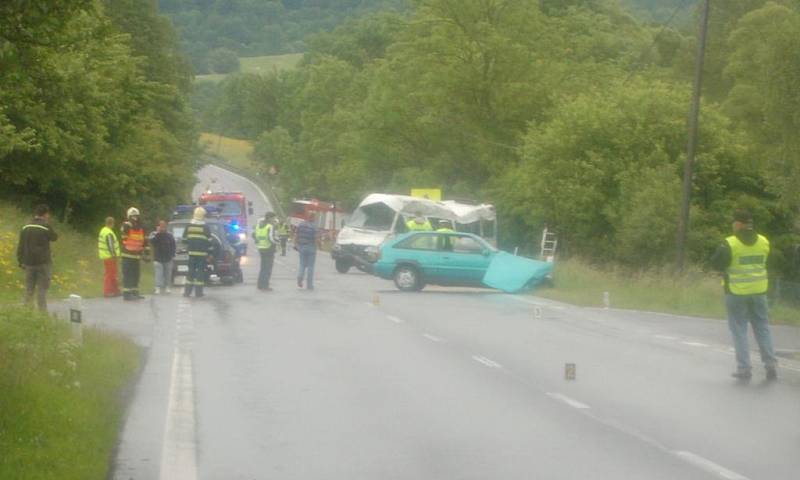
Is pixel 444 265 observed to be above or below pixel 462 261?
below

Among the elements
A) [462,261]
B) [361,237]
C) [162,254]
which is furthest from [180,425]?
[361,237]

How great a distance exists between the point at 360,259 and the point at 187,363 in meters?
28.0

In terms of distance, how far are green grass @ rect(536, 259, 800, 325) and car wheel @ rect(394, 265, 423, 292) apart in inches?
121

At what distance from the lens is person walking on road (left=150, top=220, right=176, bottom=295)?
31266 millimetres

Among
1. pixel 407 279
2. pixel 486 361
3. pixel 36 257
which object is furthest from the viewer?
pixel 407 279

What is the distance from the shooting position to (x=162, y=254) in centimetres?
3139

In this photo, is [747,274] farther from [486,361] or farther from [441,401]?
[441,401]

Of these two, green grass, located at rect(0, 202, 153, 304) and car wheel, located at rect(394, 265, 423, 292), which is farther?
car wheel, located at rect(394, 265, 423, 292)

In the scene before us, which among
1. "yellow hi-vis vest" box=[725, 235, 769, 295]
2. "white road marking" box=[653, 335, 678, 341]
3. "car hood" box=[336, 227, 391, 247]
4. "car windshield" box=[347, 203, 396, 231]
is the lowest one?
"white road marking" box=[653, 335, 678, 341]

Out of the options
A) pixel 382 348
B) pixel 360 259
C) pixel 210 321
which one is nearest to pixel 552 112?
pixel 360 259

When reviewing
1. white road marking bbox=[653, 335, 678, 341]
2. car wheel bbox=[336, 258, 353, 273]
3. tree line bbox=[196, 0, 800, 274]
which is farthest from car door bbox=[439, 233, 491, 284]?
white road marking bbox=[653, 335, 678, 341]

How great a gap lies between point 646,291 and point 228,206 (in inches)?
1706

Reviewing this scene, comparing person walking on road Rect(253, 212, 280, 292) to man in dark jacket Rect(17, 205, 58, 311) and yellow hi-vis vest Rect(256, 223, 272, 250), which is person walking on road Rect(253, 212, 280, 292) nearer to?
yellow hi-vis vest Rect(256, 223, 272, 250)

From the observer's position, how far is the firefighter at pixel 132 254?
29094 mm
